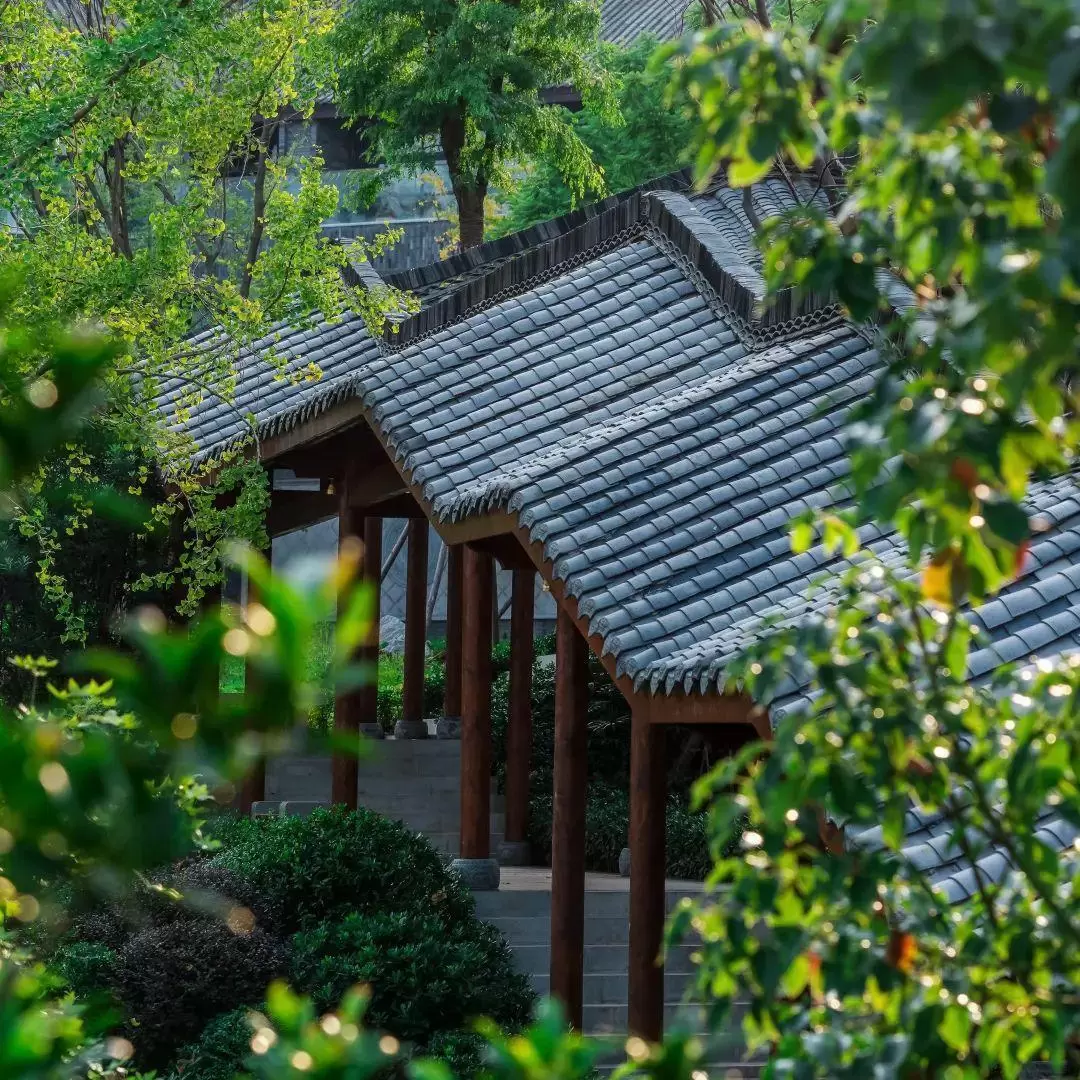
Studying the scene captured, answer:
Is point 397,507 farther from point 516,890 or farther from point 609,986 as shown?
point 609,986

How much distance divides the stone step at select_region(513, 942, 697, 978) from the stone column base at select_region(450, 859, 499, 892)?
1.56 feet

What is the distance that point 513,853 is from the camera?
1265 centimetres

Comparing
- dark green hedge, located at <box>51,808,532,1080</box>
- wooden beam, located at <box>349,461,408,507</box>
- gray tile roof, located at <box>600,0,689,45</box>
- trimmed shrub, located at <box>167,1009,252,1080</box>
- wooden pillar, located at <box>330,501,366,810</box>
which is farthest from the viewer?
gray tile roof, located at <box>600,0,689,45</box>

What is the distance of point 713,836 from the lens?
2.33 metres

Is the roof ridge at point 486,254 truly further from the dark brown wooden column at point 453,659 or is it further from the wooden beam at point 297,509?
the dark brown wooden column at point 453,659

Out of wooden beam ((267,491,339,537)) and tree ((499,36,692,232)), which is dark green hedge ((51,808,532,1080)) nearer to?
wooden beam ((267,491,339,537))

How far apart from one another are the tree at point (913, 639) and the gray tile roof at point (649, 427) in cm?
258

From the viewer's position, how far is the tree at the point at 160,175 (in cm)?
909

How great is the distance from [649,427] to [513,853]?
16.5ft

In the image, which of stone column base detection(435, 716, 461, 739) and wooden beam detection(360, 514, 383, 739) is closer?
wooden beam detection(360, 514, 383, 739)

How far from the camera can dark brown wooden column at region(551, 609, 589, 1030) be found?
27.6 ft

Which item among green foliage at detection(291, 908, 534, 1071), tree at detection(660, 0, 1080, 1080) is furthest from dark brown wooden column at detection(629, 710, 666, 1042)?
tree at detection(660, 0, 1080, 1080)

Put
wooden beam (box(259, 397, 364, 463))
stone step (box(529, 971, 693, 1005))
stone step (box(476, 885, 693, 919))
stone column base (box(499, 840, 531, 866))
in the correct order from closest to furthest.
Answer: stone step (box(529, 971, 693, 1005)), stone step (box(476, 885, 693, 919)), wooden beam (box(259, 397, 364, 463)), stone column base (box(499, 840, 531, 866))

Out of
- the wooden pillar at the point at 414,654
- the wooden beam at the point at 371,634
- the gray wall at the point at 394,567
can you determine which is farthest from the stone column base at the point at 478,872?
the gray wall at the point at 394,567
